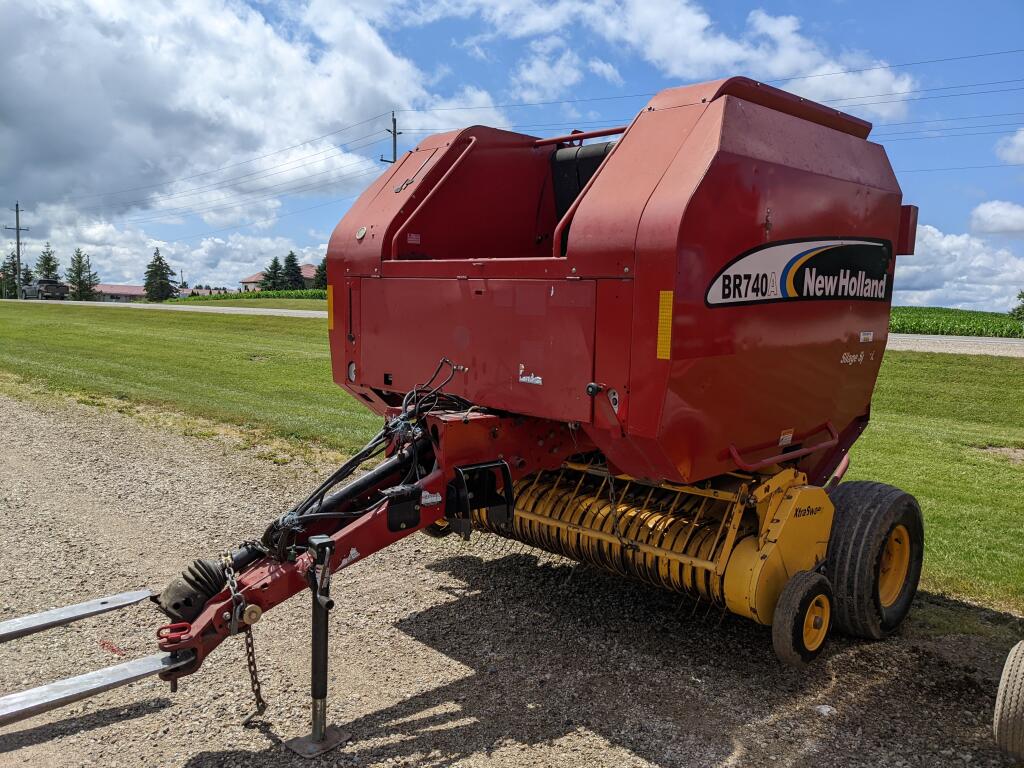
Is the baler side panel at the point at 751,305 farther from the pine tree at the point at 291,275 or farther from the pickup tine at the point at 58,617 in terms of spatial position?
the pine tree at the point at 291,275

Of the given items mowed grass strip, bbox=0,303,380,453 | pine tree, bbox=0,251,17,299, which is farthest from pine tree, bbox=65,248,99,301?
mowed grass strip, bbox=0,303,380,453

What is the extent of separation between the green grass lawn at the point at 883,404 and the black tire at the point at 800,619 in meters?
1.59

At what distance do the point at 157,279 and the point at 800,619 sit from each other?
97.8 meters

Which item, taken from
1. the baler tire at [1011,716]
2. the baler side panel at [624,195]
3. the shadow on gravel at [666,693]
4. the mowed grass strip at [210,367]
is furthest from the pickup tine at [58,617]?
the mowed grass strip at [210,367]

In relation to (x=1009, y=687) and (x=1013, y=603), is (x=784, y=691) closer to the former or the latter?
(x=1009, y=687)

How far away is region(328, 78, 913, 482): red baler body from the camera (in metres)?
3.40

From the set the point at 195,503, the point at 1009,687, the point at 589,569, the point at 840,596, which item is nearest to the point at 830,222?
the point at 840,596

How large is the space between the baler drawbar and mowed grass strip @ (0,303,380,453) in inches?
166

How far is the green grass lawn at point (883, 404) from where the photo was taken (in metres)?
5.95

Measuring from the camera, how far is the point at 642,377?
11.2 ft

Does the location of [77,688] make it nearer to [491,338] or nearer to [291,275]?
[491,338]

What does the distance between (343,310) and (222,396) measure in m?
7.57

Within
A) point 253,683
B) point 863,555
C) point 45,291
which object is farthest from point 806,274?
point 45,291

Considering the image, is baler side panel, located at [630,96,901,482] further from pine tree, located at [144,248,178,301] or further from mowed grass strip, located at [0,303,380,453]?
pine tree, located at [144,248,178,301]
